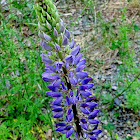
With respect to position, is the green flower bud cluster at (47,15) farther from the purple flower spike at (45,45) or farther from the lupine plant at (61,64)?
the purple flower spike at (45,45)

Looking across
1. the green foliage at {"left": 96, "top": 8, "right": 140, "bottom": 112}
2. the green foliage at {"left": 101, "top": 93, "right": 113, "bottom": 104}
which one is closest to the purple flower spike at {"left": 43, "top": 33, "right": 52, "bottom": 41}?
the green foliage at {"left": 96, "top": 8, "right": 140, "bottom": 112}

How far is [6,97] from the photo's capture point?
374 centimetres

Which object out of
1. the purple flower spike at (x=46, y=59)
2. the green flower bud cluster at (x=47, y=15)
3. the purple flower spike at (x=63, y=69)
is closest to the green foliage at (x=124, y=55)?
the purple flower spike at (x=63, y=69)

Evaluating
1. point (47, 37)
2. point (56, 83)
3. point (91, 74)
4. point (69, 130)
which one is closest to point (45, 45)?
point (47, 37)

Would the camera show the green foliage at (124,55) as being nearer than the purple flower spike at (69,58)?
No

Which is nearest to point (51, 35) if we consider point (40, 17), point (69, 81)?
point (40, 17)

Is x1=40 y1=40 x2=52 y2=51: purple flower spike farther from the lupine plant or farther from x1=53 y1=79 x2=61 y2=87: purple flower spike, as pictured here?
x1=53 y1=79 x2=61 y2=87: purple flower spike

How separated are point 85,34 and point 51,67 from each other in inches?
123

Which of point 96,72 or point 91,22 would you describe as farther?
point 91,22

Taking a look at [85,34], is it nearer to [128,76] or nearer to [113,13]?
[113,13]

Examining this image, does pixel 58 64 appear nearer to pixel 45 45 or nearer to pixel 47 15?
pixel 45 45

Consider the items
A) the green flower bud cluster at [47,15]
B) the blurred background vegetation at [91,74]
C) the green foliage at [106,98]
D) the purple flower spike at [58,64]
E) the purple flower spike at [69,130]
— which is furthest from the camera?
the green foliage at [106,98]

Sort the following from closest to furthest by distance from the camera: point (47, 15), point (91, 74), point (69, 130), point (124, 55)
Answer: point (47, 15), point (69, 130), point (124, 55), point (91, 74)

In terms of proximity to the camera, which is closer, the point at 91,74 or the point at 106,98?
the point at 106,98
